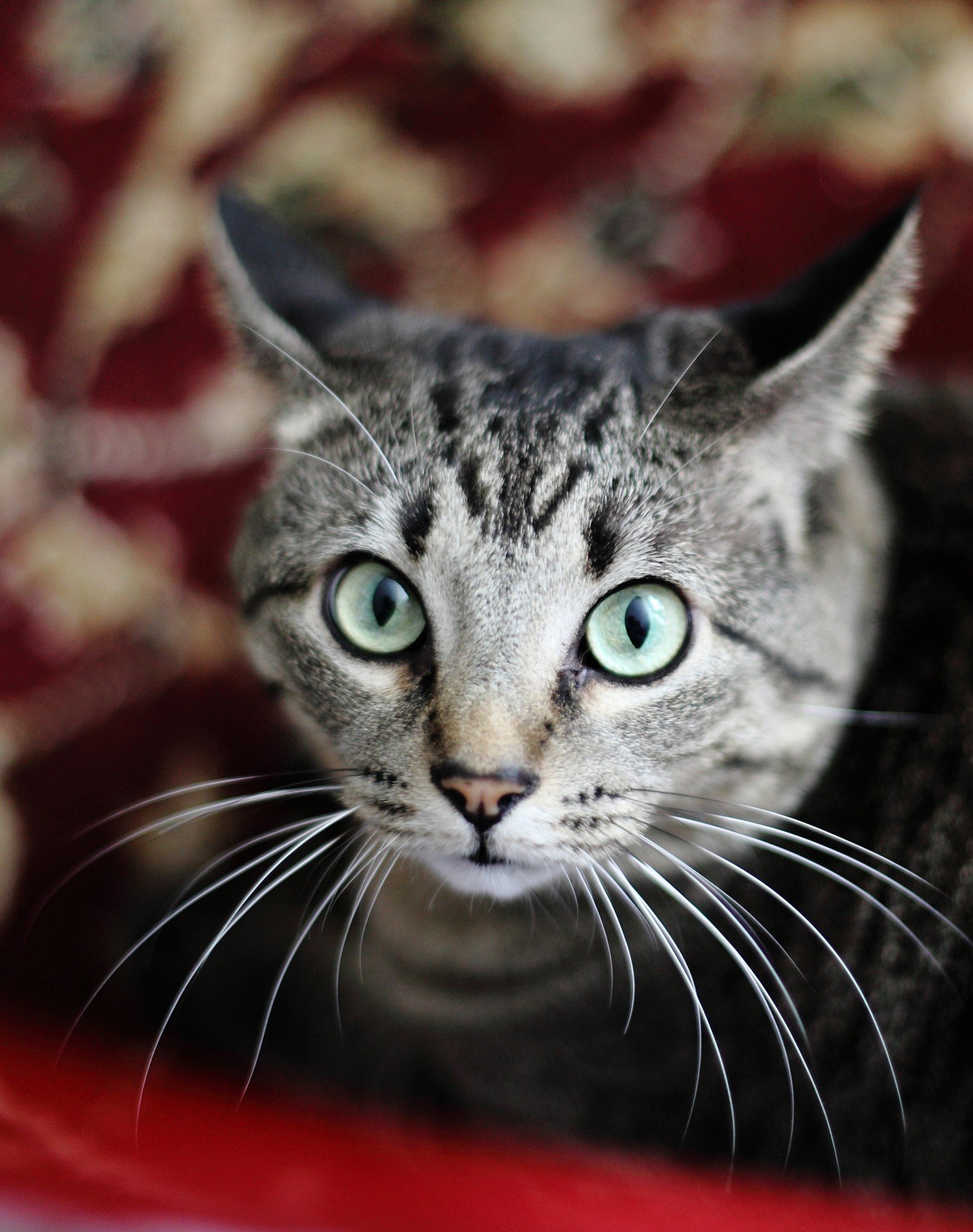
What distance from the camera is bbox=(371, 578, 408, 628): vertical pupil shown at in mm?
880

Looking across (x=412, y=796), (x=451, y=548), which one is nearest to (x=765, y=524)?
(x=451, y=548)

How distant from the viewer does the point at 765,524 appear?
3.04 feet

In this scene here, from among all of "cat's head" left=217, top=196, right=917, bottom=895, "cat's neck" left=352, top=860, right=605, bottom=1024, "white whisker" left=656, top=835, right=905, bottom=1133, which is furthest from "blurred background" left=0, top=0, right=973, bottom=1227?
"white whisker" left=656, top=835, right=905, bottom=1133

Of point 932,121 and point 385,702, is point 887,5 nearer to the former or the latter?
point 932,121

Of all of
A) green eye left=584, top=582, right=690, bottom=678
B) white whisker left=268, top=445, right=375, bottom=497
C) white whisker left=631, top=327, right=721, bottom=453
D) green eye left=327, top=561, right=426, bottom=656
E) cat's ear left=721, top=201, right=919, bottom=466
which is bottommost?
green eye left=327, top=561, right=426, bottom=656

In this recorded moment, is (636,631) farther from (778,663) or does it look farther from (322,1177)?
(322,1177)

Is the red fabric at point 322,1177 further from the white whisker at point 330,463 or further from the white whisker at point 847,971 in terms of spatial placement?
the white whisker at point 330,463

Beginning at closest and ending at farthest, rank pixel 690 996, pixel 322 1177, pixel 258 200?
pixel 322 1177 < pixel 690 996 < pixel 258 200

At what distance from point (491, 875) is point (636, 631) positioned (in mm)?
251

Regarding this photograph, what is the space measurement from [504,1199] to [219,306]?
852 millimetres

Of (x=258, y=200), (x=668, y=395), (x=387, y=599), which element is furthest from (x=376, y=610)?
(x=258, y=200)

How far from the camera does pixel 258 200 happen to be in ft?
4.71

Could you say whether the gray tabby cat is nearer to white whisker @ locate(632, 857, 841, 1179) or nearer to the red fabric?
white whisker @ locate(632, 857, 841, 1179)

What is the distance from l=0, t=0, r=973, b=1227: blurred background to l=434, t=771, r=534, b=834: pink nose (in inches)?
22.2
